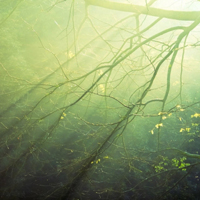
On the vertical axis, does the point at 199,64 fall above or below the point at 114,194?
above

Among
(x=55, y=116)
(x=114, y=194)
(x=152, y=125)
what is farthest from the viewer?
(x=152, y=125)

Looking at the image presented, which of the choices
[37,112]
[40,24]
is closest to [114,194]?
[37,112]

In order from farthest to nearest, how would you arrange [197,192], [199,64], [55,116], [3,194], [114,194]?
[199,64] → [55,116] → [197,192] → [114,194] → [3,194]

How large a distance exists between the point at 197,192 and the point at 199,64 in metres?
5.13

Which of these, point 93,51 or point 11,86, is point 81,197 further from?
point 93,51

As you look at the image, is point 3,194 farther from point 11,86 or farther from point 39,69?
point 39,69

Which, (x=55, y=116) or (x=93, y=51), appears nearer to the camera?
(x=55, y=116)

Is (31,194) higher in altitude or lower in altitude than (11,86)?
lower

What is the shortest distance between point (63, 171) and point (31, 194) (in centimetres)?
78

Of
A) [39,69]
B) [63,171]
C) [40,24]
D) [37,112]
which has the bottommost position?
[63,171]

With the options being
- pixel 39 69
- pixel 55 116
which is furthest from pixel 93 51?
pixel 55 116

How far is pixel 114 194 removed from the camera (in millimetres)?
4031

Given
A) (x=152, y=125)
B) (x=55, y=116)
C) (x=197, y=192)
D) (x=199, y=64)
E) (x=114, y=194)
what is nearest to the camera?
(x=114, y=194)

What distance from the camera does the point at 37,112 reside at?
14.9 feet
